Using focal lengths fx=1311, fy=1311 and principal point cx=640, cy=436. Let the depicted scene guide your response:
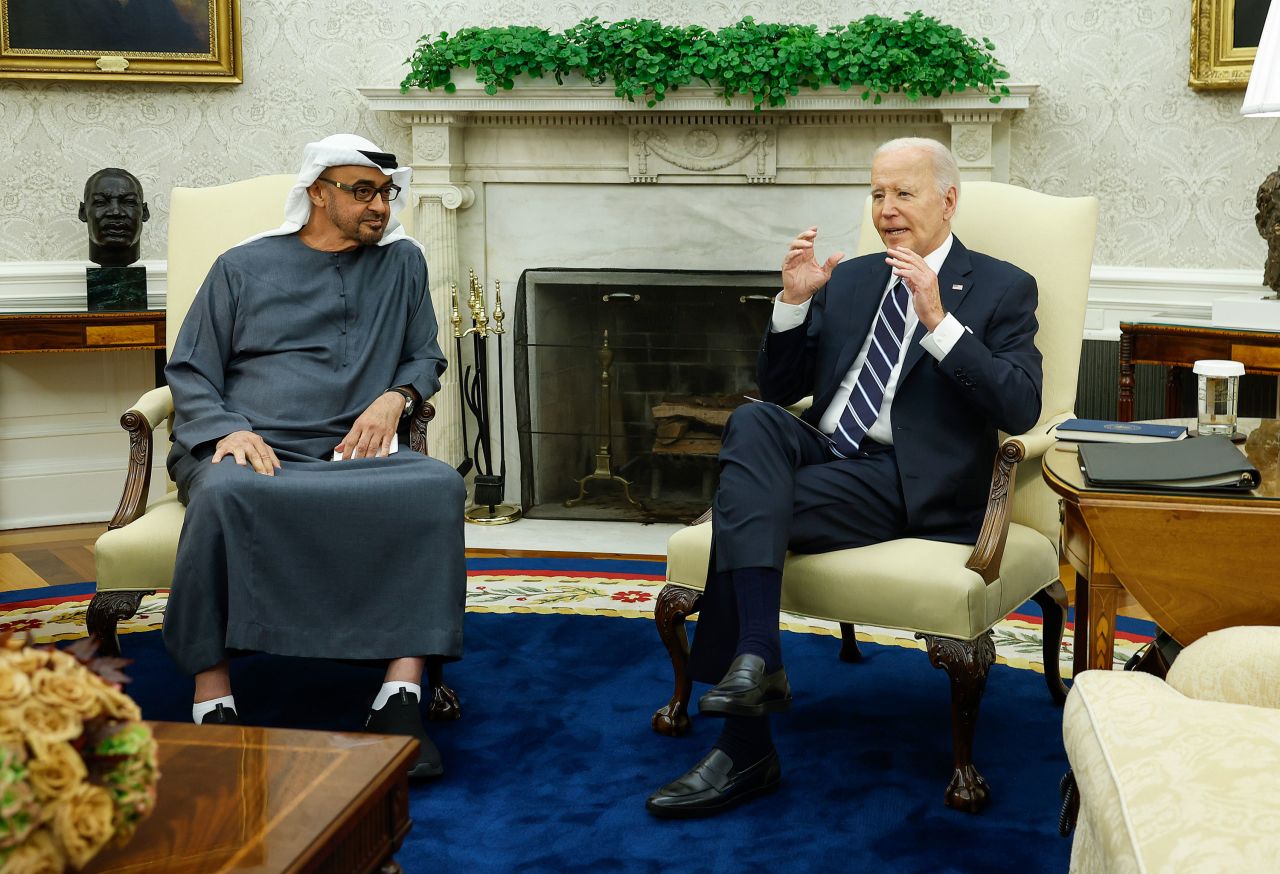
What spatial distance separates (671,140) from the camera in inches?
188

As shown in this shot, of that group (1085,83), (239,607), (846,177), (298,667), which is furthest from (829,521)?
(1085,83)

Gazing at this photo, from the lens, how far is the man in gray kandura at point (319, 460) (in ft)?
8.67

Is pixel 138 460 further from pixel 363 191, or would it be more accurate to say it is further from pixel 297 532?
pixel 363 191

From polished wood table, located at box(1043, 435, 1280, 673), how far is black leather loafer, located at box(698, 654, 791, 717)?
2.04 feet

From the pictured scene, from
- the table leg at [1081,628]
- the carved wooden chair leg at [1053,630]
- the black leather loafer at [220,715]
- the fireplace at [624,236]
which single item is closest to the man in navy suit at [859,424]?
the table leg at [1081,628]

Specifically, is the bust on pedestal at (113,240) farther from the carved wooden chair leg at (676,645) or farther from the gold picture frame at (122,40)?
the carved wooden chair leg at (676,645)

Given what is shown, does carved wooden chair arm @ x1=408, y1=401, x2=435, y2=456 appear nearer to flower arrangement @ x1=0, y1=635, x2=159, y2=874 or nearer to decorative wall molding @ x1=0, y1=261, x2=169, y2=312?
flower arrangement @ x1=0, y1=635, x2=159, y2=874

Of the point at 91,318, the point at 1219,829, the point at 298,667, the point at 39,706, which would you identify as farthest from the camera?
the point at 91,318

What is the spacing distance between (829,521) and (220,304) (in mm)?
1483

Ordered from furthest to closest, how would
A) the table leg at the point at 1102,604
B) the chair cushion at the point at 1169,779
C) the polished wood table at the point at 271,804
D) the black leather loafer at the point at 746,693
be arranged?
1. the black leather loafer at the point at 746,693
2. the table leg at the point at 1102,604
3. the polished wood table at the point at 271,804
4. the chair cushion at the point at 1169,779

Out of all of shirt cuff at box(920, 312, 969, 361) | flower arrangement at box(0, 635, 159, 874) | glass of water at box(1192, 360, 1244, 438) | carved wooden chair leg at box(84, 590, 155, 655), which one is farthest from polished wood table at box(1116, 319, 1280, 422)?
flower arrangement at box(0, 635, 159, 874)

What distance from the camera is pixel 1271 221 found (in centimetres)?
388

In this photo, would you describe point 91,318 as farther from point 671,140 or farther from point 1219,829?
point 1219,829

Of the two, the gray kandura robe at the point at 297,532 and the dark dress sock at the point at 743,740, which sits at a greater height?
the gray kandura robe at the point at 297,532
